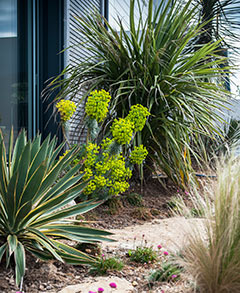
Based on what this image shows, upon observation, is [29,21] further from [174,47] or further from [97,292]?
[97,292]

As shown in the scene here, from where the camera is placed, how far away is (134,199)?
3.52m

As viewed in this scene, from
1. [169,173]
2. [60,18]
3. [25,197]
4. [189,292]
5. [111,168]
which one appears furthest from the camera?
[60,18]

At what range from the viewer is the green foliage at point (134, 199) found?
11.5ft

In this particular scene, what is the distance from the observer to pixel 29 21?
13.5 ft

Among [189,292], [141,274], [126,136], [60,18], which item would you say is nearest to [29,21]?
[60,18]

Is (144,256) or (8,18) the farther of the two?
(8,18)

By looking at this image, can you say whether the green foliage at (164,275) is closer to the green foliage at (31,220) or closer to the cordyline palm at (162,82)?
the green foliage at (31,220)

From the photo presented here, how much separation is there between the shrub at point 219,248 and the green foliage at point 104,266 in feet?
1.53

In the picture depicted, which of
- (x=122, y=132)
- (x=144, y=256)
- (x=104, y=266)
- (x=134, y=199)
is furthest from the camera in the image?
(x=134, y=199)

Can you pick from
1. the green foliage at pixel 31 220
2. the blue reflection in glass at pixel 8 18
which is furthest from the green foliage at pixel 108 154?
the blue reflection in glass at pixel 8 18

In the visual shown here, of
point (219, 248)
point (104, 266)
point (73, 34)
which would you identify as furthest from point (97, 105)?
point (73, 34)

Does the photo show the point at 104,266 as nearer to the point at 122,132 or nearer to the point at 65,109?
the point at 122,132

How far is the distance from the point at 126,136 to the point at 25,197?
126 centimetres

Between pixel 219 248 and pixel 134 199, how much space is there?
2138 millimetres
